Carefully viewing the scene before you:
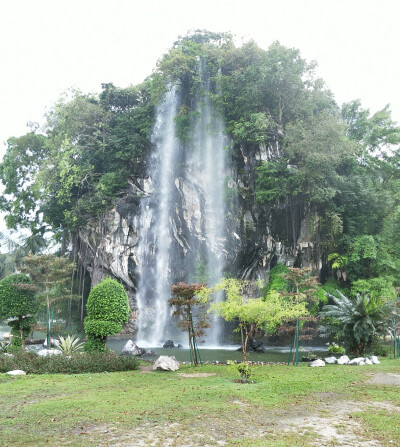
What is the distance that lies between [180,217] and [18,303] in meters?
11.9

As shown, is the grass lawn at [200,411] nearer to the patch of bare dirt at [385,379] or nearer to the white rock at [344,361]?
the patch of bare dirt at [385,379]

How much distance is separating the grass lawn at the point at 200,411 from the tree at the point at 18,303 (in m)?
4.79

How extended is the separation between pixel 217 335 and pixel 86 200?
11945mm

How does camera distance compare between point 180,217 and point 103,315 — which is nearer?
point 103,315

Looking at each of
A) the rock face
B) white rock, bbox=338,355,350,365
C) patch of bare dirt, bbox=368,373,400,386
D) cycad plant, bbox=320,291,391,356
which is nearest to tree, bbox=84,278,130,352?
white rock, bbox=338,355,350,365

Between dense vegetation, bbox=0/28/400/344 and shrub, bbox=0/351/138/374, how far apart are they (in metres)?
12.3

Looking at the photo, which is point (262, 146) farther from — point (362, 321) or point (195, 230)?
point (362, 321)

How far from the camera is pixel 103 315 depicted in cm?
1184

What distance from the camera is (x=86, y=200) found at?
25.1m

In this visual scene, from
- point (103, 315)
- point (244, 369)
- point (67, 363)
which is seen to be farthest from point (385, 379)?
point (67, 363)

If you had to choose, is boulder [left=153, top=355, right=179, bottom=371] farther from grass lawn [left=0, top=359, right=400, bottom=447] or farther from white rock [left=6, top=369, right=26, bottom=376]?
white rock [left=6, top=369, right=26, bottom=376]

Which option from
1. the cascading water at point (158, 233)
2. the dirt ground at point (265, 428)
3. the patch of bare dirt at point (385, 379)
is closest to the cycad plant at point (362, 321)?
the patch of bare dirt at point (385, 379)

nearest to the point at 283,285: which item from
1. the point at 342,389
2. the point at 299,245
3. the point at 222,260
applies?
the point at 299,245

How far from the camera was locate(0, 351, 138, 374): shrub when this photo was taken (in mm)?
10383
